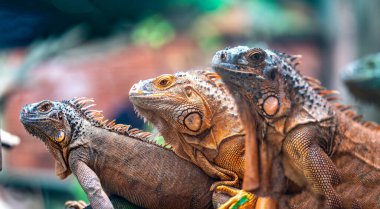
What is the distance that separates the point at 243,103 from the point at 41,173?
10.8 feet

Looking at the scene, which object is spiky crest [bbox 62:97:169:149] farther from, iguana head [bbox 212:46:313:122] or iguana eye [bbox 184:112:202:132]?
iguana head [bbox 212:46:313:122]

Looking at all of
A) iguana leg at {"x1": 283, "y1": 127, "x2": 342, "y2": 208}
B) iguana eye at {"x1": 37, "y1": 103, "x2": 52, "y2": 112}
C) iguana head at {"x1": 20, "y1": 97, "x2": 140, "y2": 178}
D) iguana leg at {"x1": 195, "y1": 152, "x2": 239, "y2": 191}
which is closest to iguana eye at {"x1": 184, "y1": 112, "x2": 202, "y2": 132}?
iguana leg at {"x1": 195, "y1": 152, "x2": 239, "y2": 191}

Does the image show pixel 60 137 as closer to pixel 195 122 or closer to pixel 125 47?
pixel 195 122

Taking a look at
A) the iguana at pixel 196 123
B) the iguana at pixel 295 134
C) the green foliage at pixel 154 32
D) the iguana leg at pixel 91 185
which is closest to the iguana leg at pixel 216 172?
the iguana at pixel 196 123

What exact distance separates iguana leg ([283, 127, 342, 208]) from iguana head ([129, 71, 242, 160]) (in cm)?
30

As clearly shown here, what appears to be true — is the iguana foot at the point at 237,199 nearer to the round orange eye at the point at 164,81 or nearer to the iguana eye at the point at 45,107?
the round orange eye at the point at 164,81

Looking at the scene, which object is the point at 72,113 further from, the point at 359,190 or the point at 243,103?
the point at 359,190

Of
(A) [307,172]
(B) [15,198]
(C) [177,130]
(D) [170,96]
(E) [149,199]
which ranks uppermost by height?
(D) [170,96]

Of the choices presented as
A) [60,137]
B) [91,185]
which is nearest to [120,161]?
[91,185]

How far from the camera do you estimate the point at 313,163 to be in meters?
2.21

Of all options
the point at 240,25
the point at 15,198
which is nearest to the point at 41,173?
the point at 15,198

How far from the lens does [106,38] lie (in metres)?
6.62

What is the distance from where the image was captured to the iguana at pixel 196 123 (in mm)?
2365

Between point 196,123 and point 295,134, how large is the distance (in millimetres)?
469
